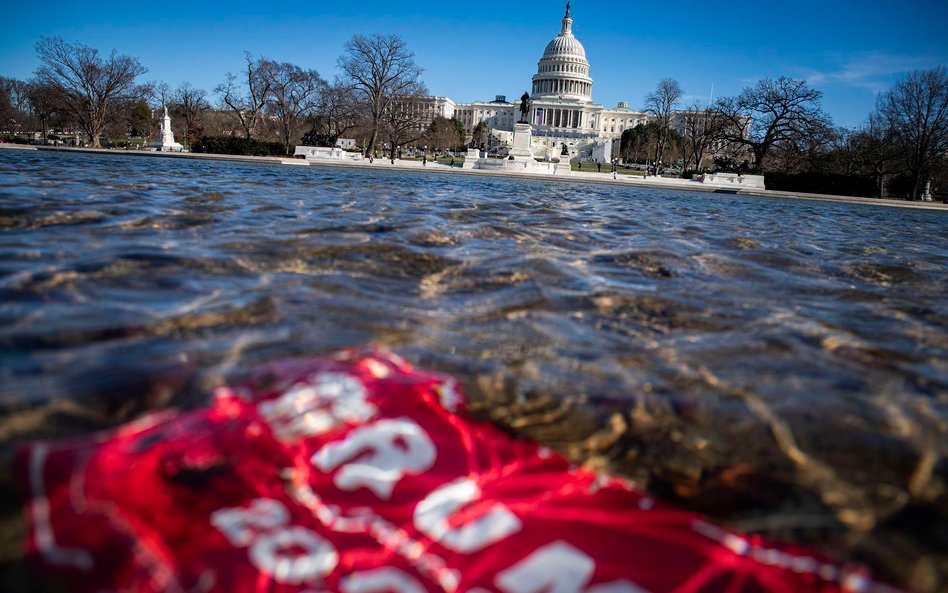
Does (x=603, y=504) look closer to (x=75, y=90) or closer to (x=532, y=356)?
(x=532, y=356)

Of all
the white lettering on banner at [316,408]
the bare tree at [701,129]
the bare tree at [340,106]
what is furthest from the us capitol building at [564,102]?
the white lettering on banner at [316,408]

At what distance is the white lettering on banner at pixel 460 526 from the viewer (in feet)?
5.07

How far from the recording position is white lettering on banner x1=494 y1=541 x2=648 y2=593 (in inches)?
55.3

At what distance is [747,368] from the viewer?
282 cm

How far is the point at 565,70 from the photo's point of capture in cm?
10075

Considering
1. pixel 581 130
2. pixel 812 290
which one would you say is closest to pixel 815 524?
pixel 812 290

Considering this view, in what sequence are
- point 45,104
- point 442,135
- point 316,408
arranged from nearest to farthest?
point 316,408 < point 45,104 < point 442,135

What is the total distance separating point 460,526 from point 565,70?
10822cm

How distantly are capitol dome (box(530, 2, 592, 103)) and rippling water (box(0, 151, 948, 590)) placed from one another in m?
103

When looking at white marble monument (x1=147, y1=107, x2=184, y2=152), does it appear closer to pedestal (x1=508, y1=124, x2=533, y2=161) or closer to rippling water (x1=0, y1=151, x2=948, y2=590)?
pedestal (x1=508, y1=124, x2=533, y2=161)

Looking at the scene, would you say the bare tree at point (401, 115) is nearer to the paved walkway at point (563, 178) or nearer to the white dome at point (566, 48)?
the paved walkway at point (563, 178)

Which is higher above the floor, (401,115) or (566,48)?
(566,48)

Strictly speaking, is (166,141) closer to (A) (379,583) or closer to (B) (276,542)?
(B) (276,542)

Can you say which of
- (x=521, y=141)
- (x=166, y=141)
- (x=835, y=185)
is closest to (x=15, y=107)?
(x=166, y=141)
